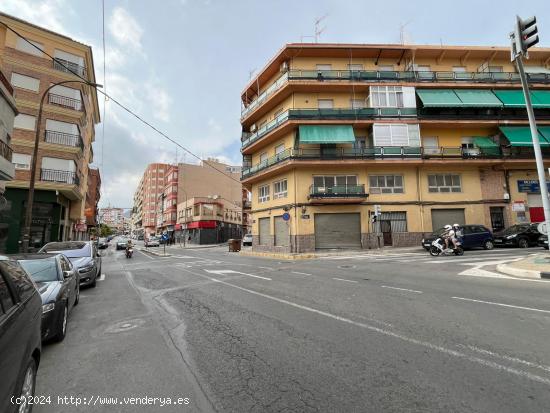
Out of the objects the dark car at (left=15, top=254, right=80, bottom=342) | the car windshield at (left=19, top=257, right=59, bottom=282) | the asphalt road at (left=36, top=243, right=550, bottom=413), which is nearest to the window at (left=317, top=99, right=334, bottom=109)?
the asphalt road at (left=36, top=243, right=550, bottom=413)

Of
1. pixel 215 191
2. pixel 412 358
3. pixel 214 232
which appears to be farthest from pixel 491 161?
pixel 215 191

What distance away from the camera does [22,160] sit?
70.5 ft

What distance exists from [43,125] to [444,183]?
111 ft

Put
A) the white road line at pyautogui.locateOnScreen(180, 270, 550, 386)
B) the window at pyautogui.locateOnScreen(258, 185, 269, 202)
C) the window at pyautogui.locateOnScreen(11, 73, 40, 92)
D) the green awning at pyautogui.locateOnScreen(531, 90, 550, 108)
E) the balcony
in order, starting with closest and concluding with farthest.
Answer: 1. the white road line at pyautogui.locateOnScreen(180, 270, 550, 386)
2. the window at pyautogui.locateOnScreen(11, 73, 40, 92)
3. the balcony
4. the green awning at pyautogui.locateOnScreen(531, 90, 550, 108)
5. the window at pyautogui.locateOnScreen(258, 185, 269, 202)

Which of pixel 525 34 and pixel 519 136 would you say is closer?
pixel 525 34

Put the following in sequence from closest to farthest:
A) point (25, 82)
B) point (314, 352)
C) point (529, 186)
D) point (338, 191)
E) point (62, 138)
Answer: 1. point (314, 352)
2. point (25, 82)
3. point (62, 138)
4. point (338, 191)
5. point (529, 186)

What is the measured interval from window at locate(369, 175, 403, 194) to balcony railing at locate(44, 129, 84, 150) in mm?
25453

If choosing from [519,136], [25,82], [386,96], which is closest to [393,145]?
[386,96]

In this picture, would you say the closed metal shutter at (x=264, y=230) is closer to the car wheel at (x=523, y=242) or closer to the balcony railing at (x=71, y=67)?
the car wheel at (x=523, y=242)

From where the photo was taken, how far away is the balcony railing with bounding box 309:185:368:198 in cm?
2388

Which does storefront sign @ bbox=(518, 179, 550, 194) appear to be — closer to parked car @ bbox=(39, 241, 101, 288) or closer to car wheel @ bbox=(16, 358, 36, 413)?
parked car @ bbox=(39, 241, 101, 288)

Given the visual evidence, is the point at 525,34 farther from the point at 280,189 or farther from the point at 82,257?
the point at 280,189

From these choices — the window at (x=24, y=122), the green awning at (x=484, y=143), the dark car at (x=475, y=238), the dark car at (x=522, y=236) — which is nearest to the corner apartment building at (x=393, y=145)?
the green awning at (x=484, y=143)

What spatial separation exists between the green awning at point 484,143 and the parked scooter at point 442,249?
1396cm
